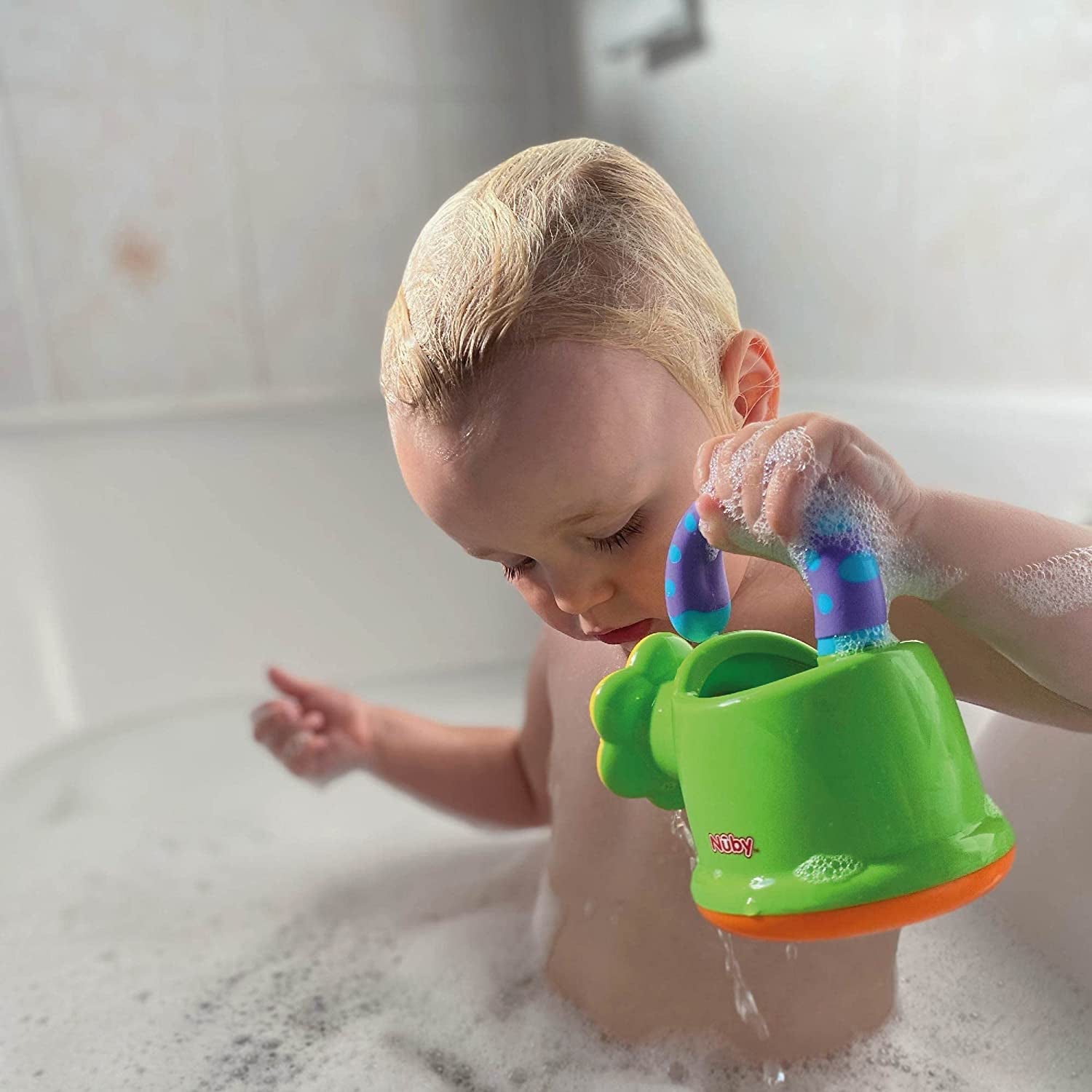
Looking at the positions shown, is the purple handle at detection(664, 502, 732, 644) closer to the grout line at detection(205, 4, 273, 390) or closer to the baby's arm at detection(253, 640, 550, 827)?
the baby's arm at detection(253, 640, 550, 827)

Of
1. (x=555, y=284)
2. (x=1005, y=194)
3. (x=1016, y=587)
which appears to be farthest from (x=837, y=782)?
(x=1005, y=194)

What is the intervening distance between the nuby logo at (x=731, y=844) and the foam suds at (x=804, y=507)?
73 millimetres

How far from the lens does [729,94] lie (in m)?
1.09

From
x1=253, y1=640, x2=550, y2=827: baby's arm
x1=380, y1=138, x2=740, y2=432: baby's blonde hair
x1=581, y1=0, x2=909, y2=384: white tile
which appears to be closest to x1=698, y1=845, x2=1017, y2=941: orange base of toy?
x1=380, y1=138, x2=740, y2=432: baby's blonde hair

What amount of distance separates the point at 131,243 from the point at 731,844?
4.58ft

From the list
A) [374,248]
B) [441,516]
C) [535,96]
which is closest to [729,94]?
[535,96]

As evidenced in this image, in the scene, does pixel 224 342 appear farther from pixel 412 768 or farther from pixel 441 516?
pixel 441 516

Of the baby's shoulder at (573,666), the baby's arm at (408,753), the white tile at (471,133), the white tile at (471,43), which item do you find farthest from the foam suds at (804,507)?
the white tile at (471,43)

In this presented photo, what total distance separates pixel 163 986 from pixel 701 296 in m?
0.59

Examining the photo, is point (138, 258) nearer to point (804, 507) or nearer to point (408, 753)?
point (408, 753)

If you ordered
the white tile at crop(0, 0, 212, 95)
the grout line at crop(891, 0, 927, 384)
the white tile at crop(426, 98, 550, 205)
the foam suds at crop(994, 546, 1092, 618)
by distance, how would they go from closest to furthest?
the foam suds at crop(994, 546, 1092, 618), the grout line at crop(891, 0, 927, 384), the white tile at crop(426, 98, 550, 205), the white tile at crop(0, 0, 212, 95)

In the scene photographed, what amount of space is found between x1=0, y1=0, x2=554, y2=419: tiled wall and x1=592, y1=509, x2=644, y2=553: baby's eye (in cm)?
102

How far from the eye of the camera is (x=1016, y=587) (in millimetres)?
452

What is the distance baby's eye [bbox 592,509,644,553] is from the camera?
51 cm
